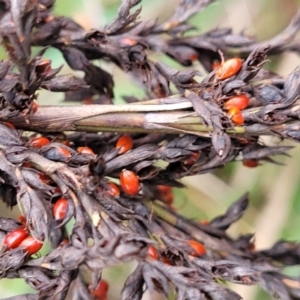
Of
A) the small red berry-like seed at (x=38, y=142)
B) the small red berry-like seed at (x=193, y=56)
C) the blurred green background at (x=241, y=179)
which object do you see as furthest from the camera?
the blurred green background at (x=241, y=179)

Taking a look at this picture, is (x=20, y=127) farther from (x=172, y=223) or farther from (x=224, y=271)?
(x=224, y=271)

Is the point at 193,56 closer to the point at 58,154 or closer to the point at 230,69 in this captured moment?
the point at 230,69

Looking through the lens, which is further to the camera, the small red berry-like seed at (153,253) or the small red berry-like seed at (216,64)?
the small red berry-like seed at (216,64)

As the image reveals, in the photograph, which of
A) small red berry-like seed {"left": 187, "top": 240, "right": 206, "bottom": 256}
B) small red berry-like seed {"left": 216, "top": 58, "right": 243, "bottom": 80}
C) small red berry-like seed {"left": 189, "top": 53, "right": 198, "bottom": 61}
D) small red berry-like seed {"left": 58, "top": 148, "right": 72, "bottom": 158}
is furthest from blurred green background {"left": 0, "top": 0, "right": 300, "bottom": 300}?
small red berry-like seed {"left": 58, "top": 148, "right": 72, "bottom": 158}

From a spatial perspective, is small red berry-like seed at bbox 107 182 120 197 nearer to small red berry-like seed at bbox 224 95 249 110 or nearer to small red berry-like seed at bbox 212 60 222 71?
small red berry-like seed at bbox 224 95 249 110

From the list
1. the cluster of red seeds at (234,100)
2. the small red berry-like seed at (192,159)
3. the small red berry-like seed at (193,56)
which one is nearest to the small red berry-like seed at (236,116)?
the cluster of red seeds at (234,100)

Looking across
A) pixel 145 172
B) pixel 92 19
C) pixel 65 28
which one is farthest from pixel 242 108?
pixel 92 19

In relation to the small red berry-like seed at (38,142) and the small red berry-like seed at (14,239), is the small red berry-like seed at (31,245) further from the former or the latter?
the small red berry-like seed at (38,142)
